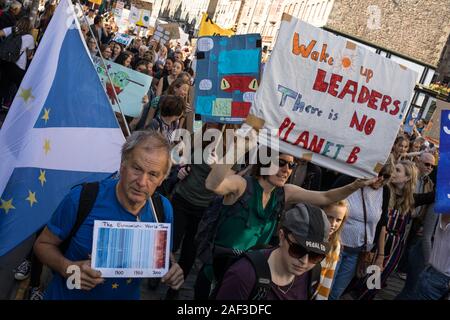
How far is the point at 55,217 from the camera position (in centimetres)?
291

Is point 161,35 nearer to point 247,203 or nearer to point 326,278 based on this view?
point 247,203

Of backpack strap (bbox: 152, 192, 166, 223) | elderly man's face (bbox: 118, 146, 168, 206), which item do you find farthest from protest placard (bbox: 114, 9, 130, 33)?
elderly man's face (bbox: 118, 146, 168, 206)

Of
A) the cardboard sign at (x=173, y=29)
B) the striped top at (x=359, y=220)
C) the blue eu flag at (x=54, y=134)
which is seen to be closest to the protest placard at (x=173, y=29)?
the cardboard sign at (x=173, y=29)

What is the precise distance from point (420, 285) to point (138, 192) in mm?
3010

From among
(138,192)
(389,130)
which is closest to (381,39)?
(389,130)

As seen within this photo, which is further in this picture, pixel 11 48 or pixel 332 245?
pixel 11 48

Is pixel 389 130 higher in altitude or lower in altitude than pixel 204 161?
higher

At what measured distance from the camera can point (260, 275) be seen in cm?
273

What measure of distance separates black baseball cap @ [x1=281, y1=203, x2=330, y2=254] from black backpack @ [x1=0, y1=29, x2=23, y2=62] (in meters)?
7.81

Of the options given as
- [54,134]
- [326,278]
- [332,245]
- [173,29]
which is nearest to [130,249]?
[54,134]

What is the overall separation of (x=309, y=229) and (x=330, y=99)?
257cm

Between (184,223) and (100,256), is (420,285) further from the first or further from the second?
(100,256)

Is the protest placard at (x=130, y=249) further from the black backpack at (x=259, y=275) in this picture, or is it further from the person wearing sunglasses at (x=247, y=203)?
the person wearing sunglasses at (x=247, y=203)

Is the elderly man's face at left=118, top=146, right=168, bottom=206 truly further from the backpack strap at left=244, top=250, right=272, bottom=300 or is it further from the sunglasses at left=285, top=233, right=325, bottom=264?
the sunglasses at left=285, top=233, right=325, bottom=264
